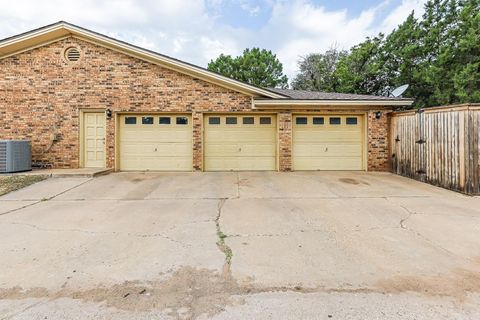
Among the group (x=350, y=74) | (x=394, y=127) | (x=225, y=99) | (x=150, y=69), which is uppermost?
(x=350, y=74)

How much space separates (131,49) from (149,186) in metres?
4.84

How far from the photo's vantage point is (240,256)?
3127mm

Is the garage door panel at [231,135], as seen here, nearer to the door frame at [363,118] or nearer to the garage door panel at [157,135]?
the garage door panel at [157,135]

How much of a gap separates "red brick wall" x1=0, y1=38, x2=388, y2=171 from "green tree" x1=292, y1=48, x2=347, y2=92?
1472cm

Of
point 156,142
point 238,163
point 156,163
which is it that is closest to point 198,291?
point 238,163

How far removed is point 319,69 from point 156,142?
18.2m

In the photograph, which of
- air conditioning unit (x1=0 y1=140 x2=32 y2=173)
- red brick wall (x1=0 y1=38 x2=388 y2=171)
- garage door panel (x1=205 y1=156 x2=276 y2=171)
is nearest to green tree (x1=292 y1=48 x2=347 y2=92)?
red brick wall (x1=0 y1=38 x2=388 y2=171)

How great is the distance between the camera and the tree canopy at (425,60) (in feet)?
52.2

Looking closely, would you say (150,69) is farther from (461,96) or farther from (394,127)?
(461,96)

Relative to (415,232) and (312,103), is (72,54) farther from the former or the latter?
(415,232)

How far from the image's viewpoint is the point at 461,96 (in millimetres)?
15578

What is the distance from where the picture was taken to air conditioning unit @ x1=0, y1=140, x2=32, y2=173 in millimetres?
8109

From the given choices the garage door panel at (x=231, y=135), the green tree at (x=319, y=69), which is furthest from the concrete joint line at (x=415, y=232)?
the green tree at (x=319, y=69)

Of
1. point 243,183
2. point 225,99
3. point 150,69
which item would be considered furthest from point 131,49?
point 243,183
